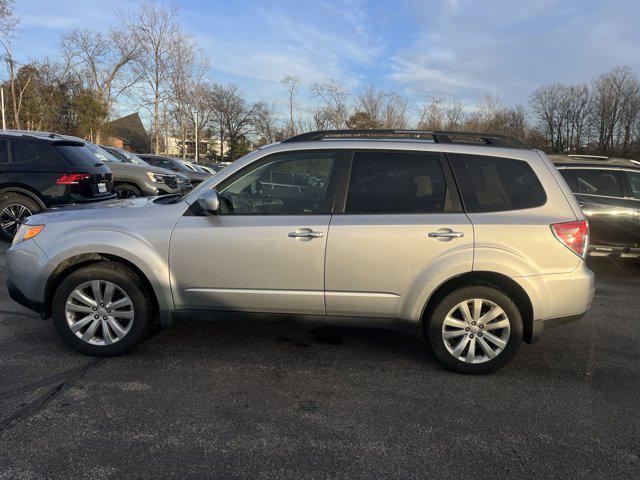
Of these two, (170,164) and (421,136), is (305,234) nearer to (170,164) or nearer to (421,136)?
(421,136)

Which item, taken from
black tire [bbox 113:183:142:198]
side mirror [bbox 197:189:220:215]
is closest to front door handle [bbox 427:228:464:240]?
side mirror [bbox 197:189:220:215]

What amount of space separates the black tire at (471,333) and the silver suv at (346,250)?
0.01 metres

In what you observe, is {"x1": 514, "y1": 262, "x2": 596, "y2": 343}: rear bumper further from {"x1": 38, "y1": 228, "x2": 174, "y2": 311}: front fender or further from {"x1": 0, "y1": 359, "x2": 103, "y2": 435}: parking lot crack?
{"x1": 0, "y1": 359, "x2": 103, "y2": 435}: parking lot crack

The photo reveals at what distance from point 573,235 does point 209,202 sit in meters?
2.70

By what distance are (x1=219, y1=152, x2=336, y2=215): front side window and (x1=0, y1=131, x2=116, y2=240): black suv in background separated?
503cm

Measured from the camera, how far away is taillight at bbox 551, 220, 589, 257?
3.51 m

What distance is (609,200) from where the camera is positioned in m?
7.34

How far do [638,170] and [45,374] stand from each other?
8.20 metres

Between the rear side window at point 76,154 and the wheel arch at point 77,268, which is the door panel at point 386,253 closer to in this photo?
the wheel arch at point 77,268

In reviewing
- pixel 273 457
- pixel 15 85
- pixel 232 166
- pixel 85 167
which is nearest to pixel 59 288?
pixel 232 166

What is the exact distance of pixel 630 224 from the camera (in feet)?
23.6

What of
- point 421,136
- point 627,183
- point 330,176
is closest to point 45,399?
point 330,176

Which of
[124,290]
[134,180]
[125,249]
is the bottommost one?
[124,290]

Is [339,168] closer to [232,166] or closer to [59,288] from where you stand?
[232,166]
